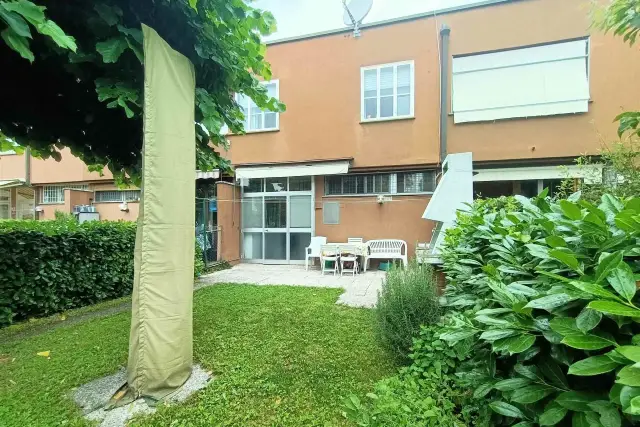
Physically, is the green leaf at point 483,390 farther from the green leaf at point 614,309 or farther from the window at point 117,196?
the window at point 117,196

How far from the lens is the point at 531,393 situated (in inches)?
45.3

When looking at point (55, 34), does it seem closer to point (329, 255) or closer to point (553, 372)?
point (553, 372)

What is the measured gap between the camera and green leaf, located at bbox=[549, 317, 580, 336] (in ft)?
3.30

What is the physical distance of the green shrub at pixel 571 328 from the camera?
2.97ft

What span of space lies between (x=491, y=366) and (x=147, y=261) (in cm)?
289

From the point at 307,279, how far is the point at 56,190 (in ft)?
47.8

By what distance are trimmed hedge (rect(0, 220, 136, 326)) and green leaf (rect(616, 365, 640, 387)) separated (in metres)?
7.61

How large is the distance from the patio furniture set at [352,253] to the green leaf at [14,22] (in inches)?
341

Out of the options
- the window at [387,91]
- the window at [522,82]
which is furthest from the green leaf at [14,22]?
the window at [522,82]

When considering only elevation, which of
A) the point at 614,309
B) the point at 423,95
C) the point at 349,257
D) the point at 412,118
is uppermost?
the point at 423,95

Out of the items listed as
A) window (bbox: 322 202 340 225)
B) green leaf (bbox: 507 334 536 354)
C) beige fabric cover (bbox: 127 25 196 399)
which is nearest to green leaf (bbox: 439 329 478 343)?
green leaf (bbox: 507 334 536 354)

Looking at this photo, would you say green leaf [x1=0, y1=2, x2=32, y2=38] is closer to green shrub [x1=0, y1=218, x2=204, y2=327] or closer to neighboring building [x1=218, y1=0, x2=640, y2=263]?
green shrub [x1=0, y1=218, x2=204, y2=327]

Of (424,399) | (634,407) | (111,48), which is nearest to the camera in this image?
(634,407)

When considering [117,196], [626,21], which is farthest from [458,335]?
[117,196]
